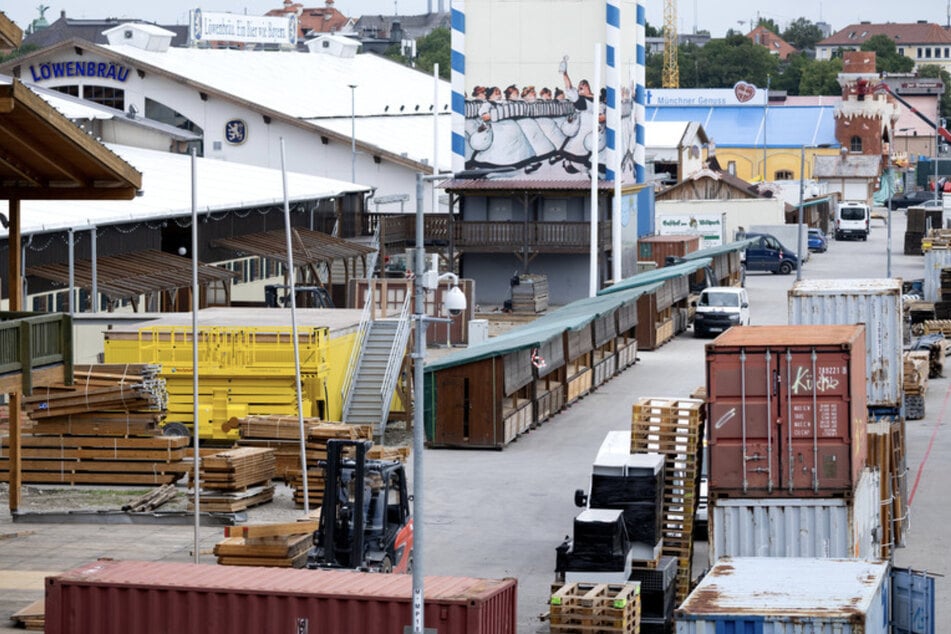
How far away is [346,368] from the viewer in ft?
137

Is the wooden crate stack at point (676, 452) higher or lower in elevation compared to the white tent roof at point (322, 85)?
lower

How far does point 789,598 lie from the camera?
1981 centimetres

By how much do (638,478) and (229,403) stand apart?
1332 cm

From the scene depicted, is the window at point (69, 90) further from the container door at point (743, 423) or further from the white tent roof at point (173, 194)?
the container door at point (743, 423)

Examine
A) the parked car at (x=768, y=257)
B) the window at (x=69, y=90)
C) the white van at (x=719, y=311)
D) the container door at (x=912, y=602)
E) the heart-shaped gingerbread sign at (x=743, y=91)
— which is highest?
the heart-shaped gingerbread sign at (x=743, y=91)

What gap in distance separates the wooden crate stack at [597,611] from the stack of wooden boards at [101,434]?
13.1 metres

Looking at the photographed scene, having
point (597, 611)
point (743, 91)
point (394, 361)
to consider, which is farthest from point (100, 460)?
point (743, 91)

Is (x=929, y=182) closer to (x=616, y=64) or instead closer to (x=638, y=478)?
(x=616, y=64)

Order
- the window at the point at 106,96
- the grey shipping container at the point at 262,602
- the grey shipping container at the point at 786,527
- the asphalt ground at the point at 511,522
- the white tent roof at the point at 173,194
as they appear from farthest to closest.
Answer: the window at the point at 106,96 < the white tent roof at the point at 173,194 < the asphalt ground at the point at 511,522 < the grey shipping container at the point at 786,527 < the grey shipping container at the point at 262,602

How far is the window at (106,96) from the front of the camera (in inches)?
3354

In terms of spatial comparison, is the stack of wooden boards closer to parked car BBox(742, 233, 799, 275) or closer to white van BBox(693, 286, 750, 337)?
white van BBox(693, 286, 750, 337)

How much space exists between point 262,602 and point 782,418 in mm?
8488

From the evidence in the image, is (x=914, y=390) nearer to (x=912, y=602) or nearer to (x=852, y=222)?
(x=912, y=602)

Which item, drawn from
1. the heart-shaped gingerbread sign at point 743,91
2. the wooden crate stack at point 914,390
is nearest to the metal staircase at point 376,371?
the wooden crate stack at point 914,390
